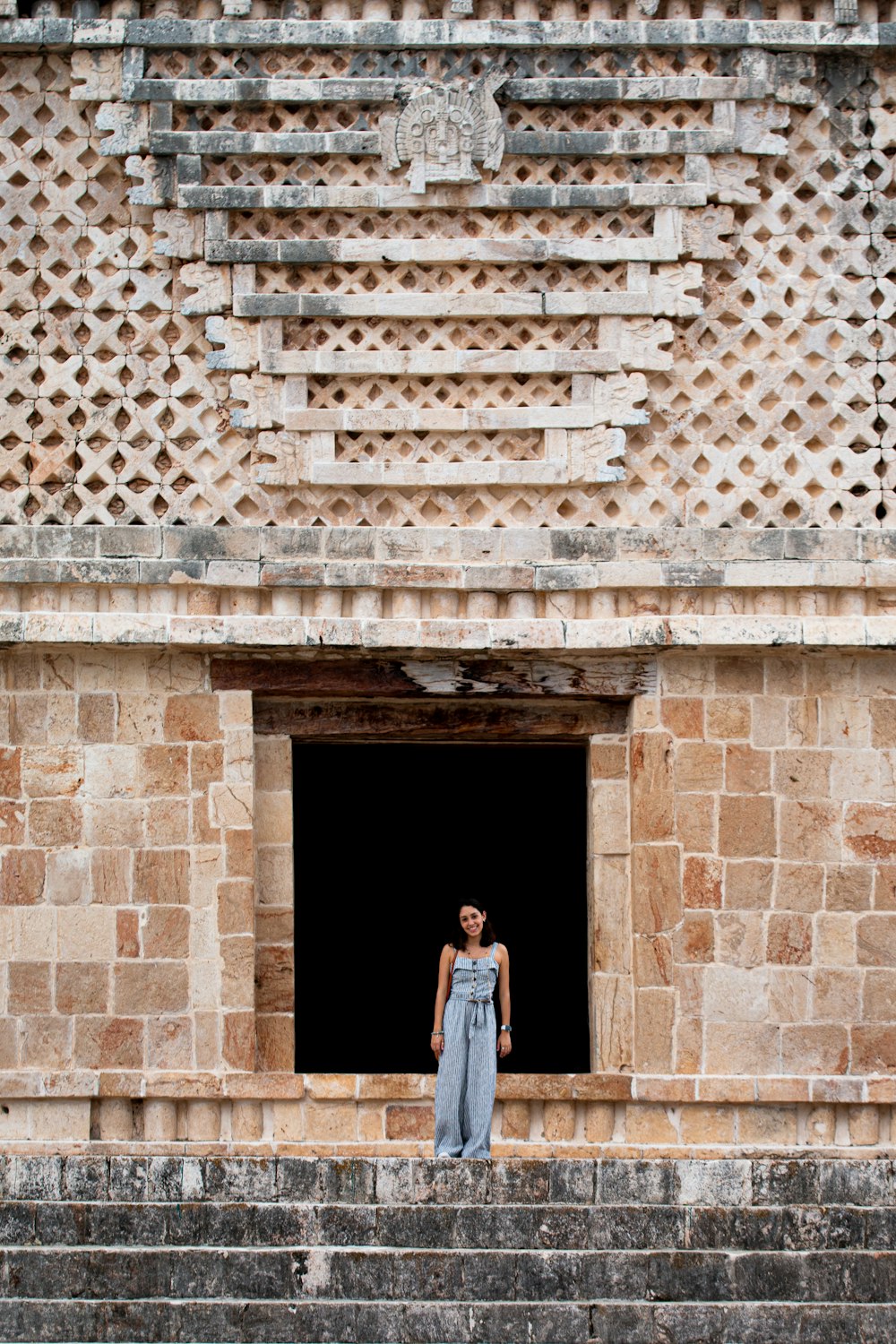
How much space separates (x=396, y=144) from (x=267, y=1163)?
4.76 metres

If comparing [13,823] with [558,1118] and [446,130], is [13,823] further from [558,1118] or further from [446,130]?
[446,130]

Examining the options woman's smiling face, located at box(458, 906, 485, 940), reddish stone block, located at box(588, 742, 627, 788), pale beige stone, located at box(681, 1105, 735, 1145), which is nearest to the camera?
woman's smiling face, located at box(458, 906, 485, 940)

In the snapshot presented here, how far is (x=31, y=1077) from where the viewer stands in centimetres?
862

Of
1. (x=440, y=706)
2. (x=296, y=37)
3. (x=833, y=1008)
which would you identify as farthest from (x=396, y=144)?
(x=833, y=1008)

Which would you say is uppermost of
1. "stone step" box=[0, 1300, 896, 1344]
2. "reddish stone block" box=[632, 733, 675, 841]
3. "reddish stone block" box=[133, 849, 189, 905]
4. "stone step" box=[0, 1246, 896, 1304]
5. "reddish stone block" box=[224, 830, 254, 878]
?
"reddish stone block" box=[632, 733, 675, 841]

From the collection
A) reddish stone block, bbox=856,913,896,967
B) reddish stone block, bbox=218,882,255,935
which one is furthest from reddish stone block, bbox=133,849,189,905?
reddish stone block, bbox=856,913,896,967

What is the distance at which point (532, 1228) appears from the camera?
252 inches

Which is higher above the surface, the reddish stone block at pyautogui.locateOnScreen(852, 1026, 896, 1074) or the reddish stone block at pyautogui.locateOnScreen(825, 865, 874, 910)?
the reddish stone block at pyautogui.locateOnScreen(825, 865, 874, 910)

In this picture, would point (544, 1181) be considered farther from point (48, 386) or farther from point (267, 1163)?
point (48, 386)

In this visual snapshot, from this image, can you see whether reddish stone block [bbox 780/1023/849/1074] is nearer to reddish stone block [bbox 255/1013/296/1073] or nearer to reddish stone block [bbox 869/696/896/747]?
reddish stone block [bbox 869/696/896/747]

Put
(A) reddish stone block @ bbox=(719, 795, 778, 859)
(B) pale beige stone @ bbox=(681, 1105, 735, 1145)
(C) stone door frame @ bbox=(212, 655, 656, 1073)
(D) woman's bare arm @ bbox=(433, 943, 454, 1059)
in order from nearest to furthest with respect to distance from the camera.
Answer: (D) woman's bare arm @ bbox=(433, 943, 454, 1059) < (B) pale beige stone @ bbox=(681, 1105, 735, 1145) < (A) reddish stone block @ bbox=(719, 795, 778, 859) < (C) stone door frame @ bbox=(212, 655, 656, 1073)

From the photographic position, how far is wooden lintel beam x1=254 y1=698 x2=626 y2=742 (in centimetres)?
902

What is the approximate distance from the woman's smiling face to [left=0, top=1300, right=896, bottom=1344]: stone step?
6.79ft

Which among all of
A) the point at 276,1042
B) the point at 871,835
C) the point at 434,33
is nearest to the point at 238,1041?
the point at 276,1042
